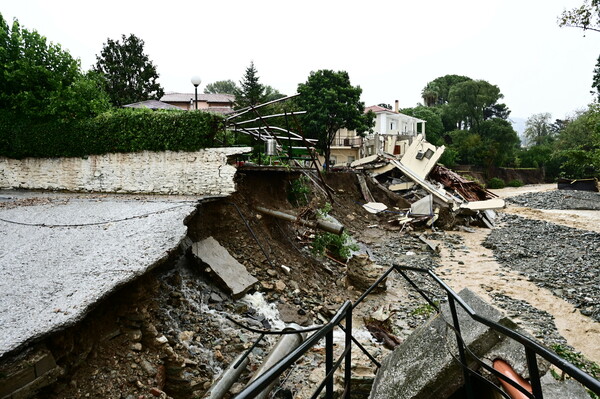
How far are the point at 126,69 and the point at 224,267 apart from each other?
3010 cm

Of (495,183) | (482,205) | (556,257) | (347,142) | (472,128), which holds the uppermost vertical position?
(472,128)

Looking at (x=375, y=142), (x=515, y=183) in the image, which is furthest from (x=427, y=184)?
(x=515, y=183)

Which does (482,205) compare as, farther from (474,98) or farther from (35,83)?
(474,98)

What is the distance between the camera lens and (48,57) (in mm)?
12891

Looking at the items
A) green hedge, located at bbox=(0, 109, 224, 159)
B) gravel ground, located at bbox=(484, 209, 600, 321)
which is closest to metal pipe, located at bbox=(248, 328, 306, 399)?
green hedge, located at bbox=(0, 109, 224, 159)

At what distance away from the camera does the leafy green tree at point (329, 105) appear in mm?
25016

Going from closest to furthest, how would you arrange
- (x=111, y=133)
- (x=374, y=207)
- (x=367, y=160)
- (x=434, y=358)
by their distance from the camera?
1. (x=434, y=358)
2. (x=111, y=133)
3. (x=374, y=207)
4. (x=367, y=160)

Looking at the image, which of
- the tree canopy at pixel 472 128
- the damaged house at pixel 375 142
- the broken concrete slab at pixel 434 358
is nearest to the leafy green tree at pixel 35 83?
the broken concrete slab at pixel 434 358

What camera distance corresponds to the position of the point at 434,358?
2594mm

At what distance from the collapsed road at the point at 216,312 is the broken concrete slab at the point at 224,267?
174mm

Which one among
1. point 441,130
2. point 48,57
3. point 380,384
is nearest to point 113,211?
point 380,384

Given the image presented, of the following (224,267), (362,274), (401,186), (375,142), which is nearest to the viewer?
(224,267)

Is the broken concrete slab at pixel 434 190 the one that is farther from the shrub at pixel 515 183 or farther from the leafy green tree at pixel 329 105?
the shrub at pixel 515 183

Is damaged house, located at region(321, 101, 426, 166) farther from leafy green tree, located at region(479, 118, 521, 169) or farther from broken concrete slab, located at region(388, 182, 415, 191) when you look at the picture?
leafy green tree, located at region(479, 118, 521, 169)
